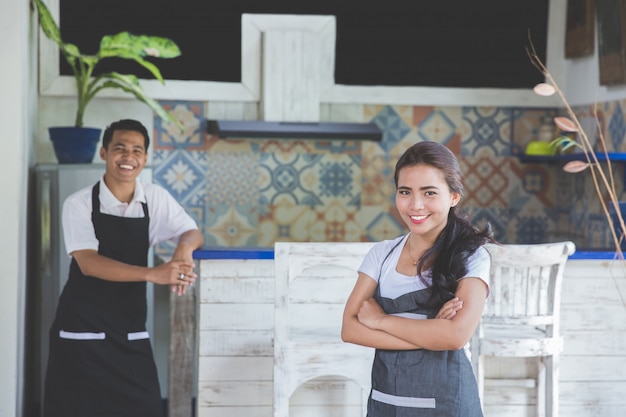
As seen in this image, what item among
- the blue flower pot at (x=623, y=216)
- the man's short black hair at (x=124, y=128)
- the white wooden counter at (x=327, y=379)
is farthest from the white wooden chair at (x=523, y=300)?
the man's short black hair at (x=124, y=128)

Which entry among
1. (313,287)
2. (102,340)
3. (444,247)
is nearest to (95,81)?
(102,340)

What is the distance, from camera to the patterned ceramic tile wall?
5582 mm

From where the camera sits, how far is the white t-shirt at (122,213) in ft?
11.6

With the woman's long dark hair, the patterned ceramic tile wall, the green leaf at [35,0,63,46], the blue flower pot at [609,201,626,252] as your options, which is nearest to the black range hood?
the patterned ceramic tile wall

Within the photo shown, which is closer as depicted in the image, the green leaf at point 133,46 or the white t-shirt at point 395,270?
the white t-shirt at point 395,270

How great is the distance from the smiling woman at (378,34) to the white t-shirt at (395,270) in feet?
10.7

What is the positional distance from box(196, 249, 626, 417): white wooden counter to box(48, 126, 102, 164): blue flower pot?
1559 mm

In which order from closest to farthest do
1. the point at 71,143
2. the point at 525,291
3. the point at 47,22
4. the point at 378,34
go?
the point at 525,291, the point at 47,22, the point at 71,143, the point at 378,34

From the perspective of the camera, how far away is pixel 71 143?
4832mm

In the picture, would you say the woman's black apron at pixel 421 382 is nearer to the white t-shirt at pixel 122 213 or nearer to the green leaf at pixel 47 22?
the white t-shirt at pixel 122 213

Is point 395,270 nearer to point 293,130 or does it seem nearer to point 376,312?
point 376,312

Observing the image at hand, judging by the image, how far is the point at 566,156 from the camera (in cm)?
538

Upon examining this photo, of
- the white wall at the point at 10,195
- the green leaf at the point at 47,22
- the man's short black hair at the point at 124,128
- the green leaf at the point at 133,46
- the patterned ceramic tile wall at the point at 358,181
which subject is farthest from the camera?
the patterned ceramic tile wall at the point at 358,181

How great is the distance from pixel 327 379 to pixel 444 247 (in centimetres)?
133
